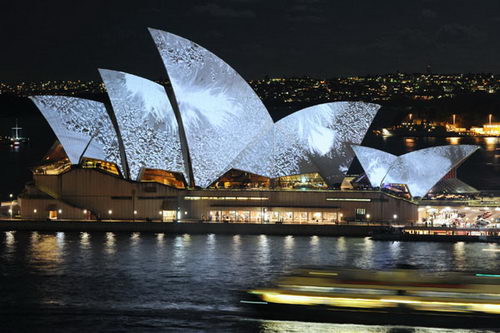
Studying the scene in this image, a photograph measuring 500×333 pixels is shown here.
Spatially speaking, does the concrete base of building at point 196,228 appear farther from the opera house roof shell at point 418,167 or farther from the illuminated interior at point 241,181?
the opera house roof shell at point 418,167

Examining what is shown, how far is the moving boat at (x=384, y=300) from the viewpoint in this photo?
20891 mm

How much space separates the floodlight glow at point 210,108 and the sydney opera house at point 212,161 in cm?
4

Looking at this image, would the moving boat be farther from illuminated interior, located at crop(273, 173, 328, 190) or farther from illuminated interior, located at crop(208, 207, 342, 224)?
illuminated interior, located at crop(273, 173, 328, 190)

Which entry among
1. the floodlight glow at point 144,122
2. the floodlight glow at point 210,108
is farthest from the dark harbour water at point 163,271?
the floodlight glow at point 210,108

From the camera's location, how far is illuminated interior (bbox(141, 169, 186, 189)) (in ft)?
126

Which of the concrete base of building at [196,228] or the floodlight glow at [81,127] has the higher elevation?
the floodlight glow at [81,127]

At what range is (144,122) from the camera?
36844 mm

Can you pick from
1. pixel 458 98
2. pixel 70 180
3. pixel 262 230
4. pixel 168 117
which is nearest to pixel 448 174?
pixel 262 230

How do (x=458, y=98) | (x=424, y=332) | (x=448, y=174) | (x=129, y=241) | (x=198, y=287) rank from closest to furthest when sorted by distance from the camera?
(x=424, y=332), (x=198, y=287), (x=129, y=241), (x=448, y=174), (x=458, y=98)

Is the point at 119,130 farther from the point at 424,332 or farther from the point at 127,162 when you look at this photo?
the point at 424,332

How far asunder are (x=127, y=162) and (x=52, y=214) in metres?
3.68

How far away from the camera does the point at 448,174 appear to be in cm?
4200

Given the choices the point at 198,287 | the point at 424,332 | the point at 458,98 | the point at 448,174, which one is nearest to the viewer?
the point at 424,332

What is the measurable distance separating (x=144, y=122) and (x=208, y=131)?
2.49m
